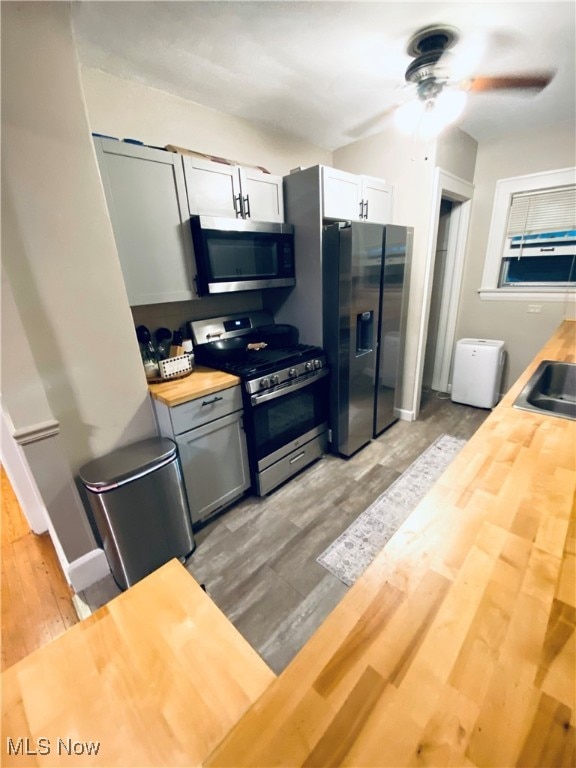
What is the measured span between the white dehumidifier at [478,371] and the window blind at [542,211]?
1088mm

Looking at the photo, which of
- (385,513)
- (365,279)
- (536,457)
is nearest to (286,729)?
(536,457)

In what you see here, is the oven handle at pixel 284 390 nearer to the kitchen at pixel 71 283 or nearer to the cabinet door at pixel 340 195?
→ the kitchen at pixel 71 283

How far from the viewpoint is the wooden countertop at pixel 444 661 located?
0.42 m

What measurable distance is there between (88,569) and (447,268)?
4.00 meters

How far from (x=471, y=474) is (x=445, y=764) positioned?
67cm

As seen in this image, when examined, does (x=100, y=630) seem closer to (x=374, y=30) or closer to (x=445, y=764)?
(x=445, y=764)

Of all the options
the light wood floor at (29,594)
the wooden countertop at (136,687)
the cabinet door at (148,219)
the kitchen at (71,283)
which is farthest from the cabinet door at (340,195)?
the light wood floor at (29,594)

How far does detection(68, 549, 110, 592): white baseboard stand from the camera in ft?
5.30

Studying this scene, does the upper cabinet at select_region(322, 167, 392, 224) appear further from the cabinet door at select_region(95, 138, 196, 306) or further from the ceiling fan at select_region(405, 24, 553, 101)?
the cabinet door at select_region(95, 138, 196, 306)

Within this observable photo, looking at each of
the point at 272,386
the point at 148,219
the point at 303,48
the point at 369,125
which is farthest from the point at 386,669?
the point at 369,125

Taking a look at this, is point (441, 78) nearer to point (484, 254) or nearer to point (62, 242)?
point (484, 254)

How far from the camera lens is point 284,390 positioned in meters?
2.08

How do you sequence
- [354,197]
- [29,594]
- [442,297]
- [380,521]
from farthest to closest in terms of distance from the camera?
[442,297] → [354,197] → [380,521] → [29,594]

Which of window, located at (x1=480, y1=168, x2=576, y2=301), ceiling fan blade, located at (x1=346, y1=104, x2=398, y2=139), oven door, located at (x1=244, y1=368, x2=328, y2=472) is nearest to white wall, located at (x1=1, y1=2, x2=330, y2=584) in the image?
oven door, located at (x1=244, y1=368, x2=328, y2=472)
